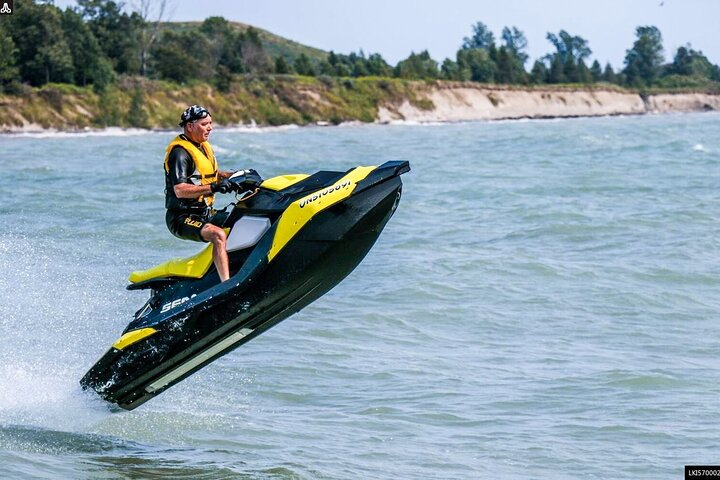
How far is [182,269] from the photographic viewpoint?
667 centimetres

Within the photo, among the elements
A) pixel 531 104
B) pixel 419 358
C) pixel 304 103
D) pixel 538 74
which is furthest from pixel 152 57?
pixel 419 358

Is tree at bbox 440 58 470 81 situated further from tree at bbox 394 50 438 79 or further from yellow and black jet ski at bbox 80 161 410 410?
yellow and black jet ski at bbox 80 161 410 410

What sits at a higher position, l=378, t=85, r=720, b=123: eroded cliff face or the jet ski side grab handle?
the jet ski side grab handle

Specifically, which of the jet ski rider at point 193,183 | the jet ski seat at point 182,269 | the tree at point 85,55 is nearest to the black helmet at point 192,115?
the jet ski rider at point 193,183

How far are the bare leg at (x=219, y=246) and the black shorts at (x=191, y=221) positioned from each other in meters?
0.06

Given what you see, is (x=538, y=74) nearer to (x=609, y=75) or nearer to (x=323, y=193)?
(x=609, y=75)

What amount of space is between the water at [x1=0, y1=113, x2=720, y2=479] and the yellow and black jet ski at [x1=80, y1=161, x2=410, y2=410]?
0.58m

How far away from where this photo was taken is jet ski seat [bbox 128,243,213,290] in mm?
6605

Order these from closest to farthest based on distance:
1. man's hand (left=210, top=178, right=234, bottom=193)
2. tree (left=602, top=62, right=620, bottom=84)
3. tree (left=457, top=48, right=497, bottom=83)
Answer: man's hand (left=210, top=178, right=234, bottom=193) → tree (left=457, top=48, right=497, bottom=83) → tree (left=602, top=62, right=620, bottom=84)

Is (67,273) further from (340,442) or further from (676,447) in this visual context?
(676,447)

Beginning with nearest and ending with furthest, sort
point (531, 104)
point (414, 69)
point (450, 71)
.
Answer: point (414, 69) → point (531, 104) → point (450, 71)

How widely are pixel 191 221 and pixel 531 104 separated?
A: 9955cm

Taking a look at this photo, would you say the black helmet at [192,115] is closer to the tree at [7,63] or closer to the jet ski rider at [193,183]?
the jet ski rider at [193,183]

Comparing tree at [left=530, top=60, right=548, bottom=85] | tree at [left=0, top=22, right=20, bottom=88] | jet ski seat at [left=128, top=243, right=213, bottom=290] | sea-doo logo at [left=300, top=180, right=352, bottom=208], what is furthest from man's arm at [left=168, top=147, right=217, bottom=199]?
tree at [left=530, top=60, right=548, bottom=85]
